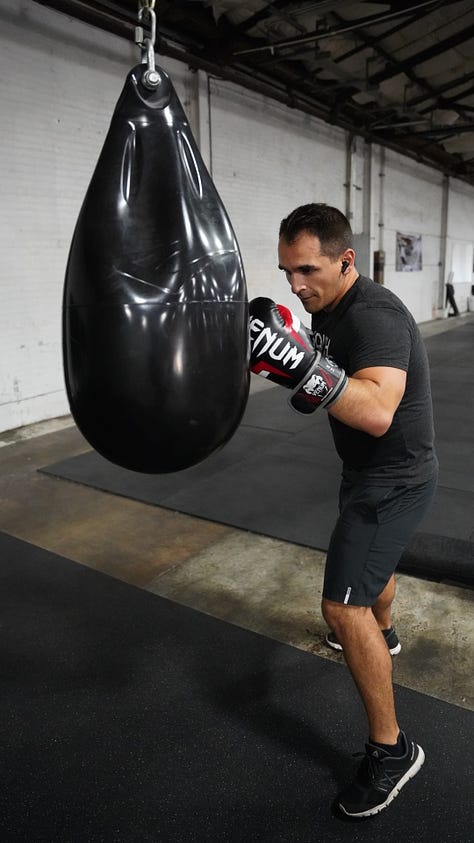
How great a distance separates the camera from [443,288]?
13336 mm

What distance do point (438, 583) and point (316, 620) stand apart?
589 millimetres

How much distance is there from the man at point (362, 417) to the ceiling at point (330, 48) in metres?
4.44

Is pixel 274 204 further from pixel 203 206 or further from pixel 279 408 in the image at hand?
pixel 203 206

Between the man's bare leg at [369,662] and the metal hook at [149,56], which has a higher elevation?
the metal hook at [149,56]

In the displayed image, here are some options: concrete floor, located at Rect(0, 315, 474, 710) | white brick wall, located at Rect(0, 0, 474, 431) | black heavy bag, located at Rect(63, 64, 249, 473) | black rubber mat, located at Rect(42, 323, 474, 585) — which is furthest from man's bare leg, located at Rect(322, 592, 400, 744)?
white brick wall, located at Rect(0, 0, 474, 431)

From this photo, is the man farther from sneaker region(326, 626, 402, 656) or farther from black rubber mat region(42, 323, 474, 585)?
black rubber mat region(42, 323, 474, 585)

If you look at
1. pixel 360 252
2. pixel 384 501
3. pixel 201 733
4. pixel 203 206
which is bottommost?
pixel 201 733

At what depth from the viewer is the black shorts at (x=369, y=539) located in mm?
1454

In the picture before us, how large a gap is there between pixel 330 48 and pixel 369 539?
20.5 feet

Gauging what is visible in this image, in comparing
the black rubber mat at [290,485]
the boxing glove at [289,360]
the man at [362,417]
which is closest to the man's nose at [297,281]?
the man at [362,417]

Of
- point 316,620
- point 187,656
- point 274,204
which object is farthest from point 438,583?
point 274,204

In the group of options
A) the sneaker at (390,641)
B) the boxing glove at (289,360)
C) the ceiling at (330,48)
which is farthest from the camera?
the ceiling at (330,48)

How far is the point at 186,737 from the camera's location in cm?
169

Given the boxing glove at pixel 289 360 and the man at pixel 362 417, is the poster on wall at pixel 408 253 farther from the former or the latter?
the boxing glove at pixel 289 360
